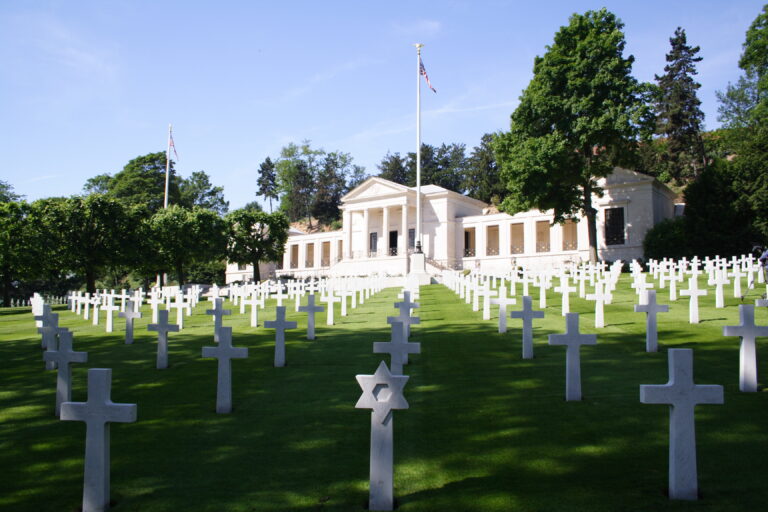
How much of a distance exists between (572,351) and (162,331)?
→ 5.99 meters

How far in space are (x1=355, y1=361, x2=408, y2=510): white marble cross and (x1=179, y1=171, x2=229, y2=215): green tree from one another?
7964cm

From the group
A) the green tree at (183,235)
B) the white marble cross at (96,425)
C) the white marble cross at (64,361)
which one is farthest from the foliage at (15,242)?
the white marble cross at (96,425)

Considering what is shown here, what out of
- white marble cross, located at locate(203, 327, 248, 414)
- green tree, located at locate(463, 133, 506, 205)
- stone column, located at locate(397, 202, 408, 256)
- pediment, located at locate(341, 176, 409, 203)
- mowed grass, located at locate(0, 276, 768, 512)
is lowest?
mowed grass, located at locate(0, 276, 768, 512)

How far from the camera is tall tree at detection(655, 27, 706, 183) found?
52.2 m

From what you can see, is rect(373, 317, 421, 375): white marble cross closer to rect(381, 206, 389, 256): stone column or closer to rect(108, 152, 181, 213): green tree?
rect(381, 206, 389, 256): stone column

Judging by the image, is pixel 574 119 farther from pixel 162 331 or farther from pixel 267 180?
pixel 267 180

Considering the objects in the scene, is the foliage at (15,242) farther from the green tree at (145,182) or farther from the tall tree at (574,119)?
the green tree at (145,182)

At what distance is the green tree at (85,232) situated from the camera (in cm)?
3288

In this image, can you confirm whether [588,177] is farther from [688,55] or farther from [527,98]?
[688,55]

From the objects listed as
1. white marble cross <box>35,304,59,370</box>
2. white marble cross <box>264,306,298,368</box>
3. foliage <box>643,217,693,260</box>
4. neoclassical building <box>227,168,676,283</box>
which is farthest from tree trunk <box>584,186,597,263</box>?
white marble cross <box>35,304,59,370</box>

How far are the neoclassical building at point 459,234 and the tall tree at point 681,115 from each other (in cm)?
462

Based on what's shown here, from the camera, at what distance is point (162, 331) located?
9102mm

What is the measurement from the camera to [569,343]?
6.58 meters

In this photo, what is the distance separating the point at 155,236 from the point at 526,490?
4012 cm
